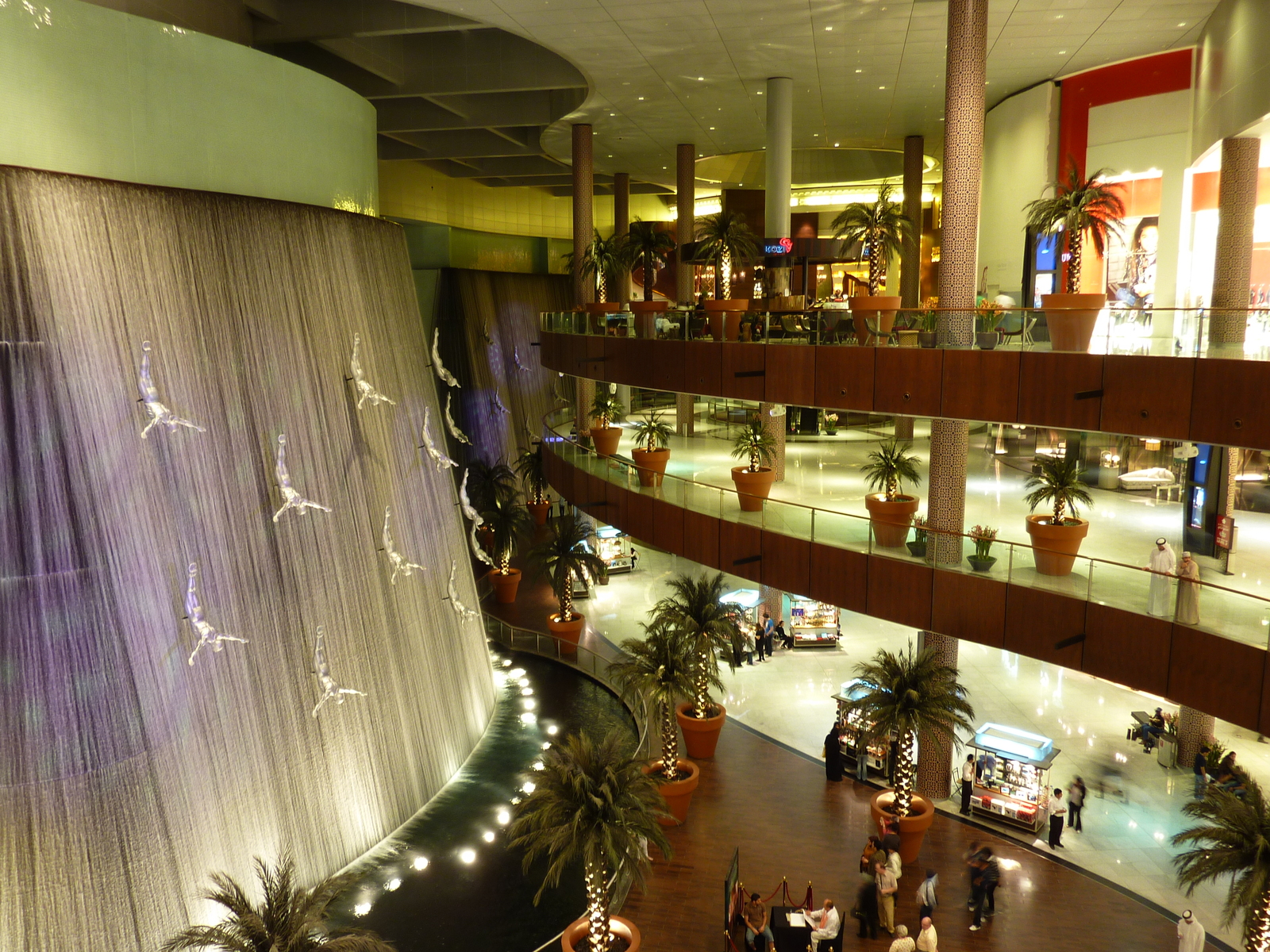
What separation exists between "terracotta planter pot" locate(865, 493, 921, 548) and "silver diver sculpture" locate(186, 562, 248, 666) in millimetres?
10023

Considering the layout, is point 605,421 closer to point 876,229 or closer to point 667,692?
point 876,229

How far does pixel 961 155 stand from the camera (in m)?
14.9

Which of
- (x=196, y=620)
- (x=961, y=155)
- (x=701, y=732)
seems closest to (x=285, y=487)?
(x=196, y=620)

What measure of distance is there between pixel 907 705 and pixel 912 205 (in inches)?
787

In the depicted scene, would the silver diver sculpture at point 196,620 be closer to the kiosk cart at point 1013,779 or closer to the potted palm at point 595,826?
the potted palm at point 595,826

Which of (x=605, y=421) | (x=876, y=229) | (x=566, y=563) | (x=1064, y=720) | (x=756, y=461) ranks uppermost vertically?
(x=876, y=229)

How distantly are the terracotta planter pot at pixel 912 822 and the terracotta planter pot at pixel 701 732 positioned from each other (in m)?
3.68

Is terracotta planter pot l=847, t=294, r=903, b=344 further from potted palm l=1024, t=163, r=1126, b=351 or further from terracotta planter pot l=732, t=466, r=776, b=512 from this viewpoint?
terracotta planter pot l=732, t=466, r=776, b=512

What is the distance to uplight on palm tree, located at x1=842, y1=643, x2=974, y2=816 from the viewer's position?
14.9 m

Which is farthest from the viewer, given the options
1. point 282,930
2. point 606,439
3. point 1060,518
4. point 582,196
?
point 582,196

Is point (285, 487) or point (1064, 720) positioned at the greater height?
point (285, 487)

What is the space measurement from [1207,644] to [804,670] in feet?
41.3

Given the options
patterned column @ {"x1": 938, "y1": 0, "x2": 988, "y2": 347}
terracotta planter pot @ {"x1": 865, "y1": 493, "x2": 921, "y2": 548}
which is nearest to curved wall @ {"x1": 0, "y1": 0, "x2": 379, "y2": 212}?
patterned column @ {"x1": 938, "y1": 0, "x2": 988, "y2": 347}

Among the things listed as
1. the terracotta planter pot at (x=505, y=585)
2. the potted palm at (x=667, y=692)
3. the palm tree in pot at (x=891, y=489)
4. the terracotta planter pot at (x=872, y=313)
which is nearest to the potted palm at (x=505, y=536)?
the terracotta planter pot at (x=505, y=585)
